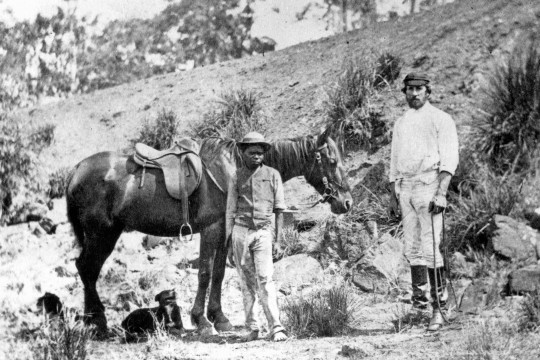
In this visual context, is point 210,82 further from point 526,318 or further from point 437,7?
point 526,318

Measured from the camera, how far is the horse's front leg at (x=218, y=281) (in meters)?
7.45

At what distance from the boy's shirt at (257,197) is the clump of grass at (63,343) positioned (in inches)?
65.8

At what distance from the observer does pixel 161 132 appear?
14.6 m

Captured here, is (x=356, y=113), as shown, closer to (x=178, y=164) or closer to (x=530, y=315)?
(x=178, y=164)

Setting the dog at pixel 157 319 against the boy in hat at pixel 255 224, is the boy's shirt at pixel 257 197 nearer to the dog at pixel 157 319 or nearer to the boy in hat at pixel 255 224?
the boy in hat at pixel 255 224

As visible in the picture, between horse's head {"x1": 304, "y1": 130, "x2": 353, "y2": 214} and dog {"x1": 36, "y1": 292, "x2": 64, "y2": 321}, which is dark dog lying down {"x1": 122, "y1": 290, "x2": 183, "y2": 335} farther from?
horse's head {"x1": 304, "y1": 130, "x2": 353, "y2": 214}

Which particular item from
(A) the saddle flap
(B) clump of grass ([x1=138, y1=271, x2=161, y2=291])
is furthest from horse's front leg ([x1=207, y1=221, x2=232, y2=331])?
(B) clump of grass ([x1=138, y1=271, x2=161, y2=291])

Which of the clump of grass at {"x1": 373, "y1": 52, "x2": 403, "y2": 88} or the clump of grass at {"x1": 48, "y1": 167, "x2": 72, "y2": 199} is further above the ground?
the clump of grass at {"x1": 373, "y1": 52, "x2": 403, "y2": 88}

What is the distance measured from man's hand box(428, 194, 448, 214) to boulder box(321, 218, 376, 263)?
3.06 meters

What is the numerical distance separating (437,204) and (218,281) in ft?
7.99

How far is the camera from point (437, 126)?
6.84 metres

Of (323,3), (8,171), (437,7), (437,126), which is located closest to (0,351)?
(437,126)

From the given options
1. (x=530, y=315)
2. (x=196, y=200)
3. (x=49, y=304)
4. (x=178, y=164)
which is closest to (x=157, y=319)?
(x=49, y=304)

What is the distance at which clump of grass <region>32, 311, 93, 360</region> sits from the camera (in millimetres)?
5938
